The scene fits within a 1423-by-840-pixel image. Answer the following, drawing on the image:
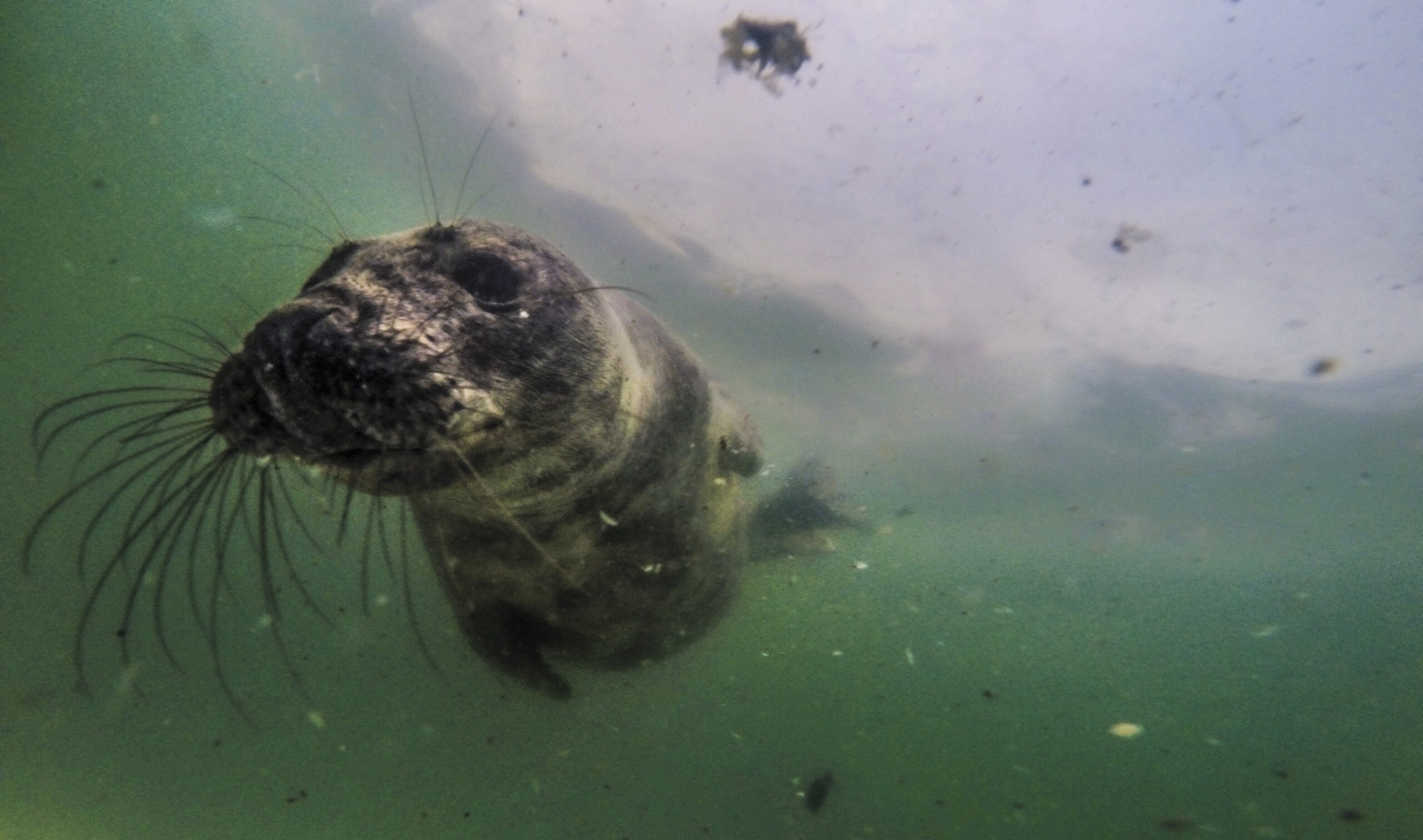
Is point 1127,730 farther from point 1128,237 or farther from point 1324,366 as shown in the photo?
point 1324,366

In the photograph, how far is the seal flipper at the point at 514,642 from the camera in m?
3.99

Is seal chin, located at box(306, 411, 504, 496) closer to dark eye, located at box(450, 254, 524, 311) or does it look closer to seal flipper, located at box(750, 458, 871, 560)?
dark eye, located at box(450, 254, 524, 311)

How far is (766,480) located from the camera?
38.9ft

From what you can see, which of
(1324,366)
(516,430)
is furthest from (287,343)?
(1324,366)

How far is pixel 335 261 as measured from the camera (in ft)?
8.91

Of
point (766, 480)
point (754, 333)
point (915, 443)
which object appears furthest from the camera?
point (915, 443)

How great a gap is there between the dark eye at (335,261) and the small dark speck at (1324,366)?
17.7 m

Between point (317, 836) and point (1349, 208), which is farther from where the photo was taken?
point (1349, 208)

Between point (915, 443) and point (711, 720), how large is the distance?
13805 millimetres

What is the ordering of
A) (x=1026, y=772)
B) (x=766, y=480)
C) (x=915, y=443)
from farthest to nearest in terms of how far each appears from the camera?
(x=915, y=443)
(x=766, y=480)
(x=1026, y=772)

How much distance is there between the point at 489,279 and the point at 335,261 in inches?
30.7

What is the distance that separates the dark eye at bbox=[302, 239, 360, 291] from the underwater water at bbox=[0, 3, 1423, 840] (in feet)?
3.44

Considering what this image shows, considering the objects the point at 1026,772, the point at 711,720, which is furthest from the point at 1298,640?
the point at 711,720

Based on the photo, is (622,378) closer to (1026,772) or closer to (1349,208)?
(1026,772)
